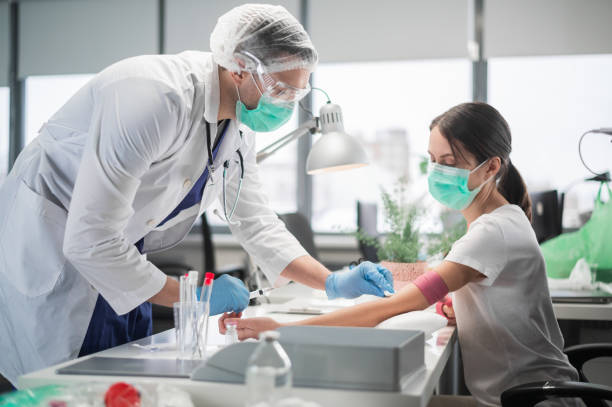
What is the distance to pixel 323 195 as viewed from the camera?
4996 millimetres

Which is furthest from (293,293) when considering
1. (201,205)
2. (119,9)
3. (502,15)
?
(119,9)

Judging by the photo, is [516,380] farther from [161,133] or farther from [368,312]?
[161,133]

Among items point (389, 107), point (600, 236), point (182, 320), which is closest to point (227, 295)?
point (182, 320)

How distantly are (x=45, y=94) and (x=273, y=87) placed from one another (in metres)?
4.78

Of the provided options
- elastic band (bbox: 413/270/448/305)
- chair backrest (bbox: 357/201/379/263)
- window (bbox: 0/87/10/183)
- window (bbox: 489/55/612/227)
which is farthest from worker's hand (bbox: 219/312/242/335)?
window (bbox: 0/87/10/183)

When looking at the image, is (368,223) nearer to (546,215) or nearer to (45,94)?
(546,215)

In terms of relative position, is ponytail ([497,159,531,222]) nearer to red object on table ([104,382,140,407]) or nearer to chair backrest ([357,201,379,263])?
red object on table ([104,382,140,407])

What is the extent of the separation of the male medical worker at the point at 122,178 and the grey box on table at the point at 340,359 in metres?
0.41

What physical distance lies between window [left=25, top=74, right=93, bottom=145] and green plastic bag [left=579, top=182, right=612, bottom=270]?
14.9 feet

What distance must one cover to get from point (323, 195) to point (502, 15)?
1.99m

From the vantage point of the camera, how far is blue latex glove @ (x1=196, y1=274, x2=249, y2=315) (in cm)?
137

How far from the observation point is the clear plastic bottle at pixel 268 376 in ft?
2.49

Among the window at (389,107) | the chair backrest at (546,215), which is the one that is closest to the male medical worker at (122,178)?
the chair backrest at (546,215)

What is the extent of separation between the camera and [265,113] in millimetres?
1438
